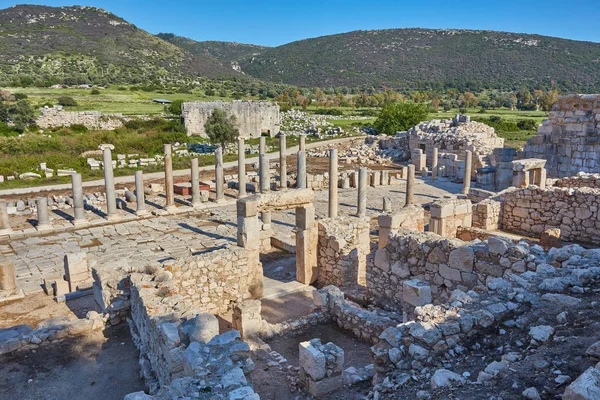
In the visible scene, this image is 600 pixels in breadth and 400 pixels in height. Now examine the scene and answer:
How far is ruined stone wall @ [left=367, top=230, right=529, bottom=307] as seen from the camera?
269 inches

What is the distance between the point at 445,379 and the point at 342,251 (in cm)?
696

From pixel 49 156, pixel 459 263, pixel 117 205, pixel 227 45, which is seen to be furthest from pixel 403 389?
pixel 227 45

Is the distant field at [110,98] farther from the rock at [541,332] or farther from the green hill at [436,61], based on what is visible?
the green hill at [436,61]

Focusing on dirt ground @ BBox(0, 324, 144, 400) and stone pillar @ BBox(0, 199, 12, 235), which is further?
stone pillar @ BBox(0, 199, 12, 235)

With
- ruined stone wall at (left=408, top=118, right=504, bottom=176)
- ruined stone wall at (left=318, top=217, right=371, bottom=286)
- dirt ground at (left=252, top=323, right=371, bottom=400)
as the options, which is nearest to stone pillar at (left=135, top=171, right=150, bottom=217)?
ruined stone wall at (left=318, top=217, right=371, bottom=286)

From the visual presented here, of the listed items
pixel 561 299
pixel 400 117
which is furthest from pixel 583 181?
pixel 400 117

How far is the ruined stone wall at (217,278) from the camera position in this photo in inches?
366

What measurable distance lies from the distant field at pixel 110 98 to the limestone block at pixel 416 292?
4570 cm

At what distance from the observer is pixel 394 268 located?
8258 mm

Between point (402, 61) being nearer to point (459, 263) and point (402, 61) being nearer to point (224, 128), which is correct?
point (224, 128)

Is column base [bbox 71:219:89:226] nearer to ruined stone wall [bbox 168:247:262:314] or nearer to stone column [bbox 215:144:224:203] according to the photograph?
stone column [bbox 215:144:224:203]

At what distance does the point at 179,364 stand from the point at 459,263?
429cm

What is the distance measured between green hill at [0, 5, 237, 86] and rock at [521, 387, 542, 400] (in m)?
68.3

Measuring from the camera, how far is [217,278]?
986cm
